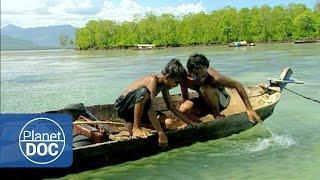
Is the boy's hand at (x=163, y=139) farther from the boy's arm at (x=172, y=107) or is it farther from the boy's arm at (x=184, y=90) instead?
the boy's arm at (x=184, y=90)

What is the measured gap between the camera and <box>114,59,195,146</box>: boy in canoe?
770cm

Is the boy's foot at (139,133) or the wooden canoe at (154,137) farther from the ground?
the boy's foot at (139,133)

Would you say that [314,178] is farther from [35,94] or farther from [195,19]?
[195,19]

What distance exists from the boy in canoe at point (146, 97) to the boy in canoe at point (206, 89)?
40 centimetres

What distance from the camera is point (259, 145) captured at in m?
9.52

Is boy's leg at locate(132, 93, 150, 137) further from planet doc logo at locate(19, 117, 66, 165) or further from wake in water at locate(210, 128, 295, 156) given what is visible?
wake in water at locate(210, 128, 295, 156)

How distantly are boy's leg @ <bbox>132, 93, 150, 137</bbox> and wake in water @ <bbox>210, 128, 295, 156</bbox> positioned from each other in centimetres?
167

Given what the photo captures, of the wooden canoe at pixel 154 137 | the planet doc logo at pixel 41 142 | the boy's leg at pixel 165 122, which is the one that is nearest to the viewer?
the planet doc logo at pixel 41 142

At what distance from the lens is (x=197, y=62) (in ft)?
26.8

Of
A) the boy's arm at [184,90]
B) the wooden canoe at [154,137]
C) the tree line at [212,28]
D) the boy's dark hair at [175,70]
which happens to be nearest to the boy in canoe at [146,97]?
the boy's dark hair at [175,70]

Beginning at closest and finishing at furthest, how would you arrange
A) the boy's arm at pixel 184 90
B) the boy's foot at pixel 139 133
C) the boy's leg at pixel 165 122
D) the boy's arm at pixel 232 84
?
the boy's foot at pixel 139 133 < the boy's leg at pixel 165 122 < the boy's arm at pixel 232 84 < the boy's arm at pixel 184 90

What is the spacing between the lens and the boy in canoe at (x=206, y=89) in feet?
27.1

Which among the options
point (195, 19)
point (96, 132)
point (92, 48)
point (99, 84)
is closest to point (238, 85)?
point (96, 132)

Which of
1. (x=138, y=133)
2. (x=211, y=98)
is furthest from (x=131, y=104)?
(x=211, y=98)
